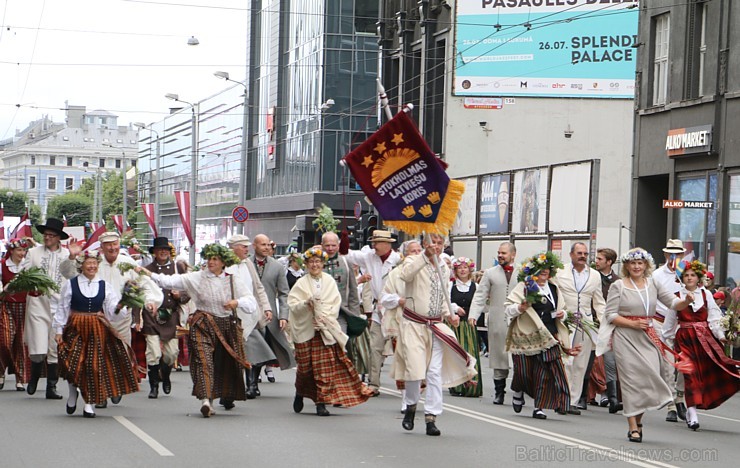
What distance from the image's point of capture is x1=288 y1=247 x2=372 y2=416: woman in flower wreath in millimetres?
13594

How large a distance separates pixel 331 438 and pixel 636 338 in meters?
3.05

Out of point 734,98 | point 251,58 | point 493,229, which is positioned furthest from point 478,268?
point 251,58

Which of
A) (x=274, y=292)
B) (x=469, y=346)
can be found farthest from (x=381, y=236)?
(x=469, y=346)

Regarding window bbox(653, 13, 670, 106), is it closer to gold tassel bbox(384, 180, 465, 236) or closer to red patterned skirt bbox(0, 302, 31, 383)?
red patterned skirt bbox(0, 302, 31, 383)

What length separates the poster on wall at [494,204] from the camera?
33.0m

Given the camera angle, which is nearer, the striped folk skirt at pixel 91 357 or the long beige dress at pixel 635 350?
the long beige dress at pixel 635 350

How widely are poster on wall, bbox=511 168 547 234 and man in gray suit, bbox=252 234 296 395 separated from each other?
14.5m

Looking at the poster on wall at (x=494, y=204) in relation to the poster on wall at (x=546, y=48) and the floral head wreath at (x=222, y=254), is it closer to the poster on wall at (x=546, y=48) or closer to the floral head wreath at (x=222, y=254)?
the poster on wall at (x=546, y=48)

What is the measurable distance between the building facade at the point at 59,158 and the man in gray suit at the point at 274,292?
551ft

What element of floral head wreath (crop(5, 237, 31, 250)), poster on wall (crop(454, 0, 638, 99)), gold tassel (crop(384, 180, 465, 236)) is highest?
poster on wall (crop(454, 0, 638, 99))

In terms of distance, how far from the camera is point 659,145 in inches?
1156

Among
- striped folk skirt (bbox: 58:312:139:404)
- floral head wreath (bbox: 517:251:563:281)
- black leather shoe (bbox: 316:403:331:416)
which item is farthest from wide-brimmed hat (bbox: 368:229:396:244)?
striped folk skirt (bbox: 58:312:139:404)

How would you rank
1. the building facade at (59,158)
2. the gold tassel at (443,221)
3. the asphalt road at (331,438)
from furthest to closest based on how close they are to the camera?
1. the building facade at (59,158)
2. the gold tassel at (443,221)
3. the asphalt road at (331,438)

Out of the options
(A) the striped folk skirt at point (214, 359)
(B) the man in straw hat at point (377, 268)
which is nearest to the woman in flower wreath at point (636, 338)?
(A) the striped folk skirt at point (214, 359)
